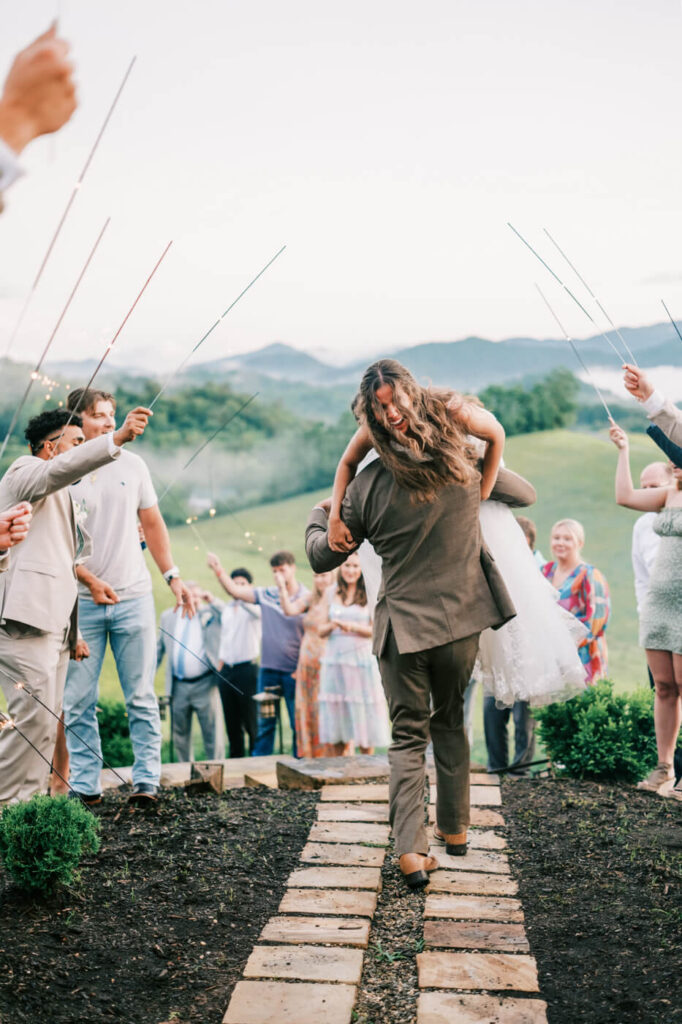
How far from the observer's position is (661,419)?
3883mm

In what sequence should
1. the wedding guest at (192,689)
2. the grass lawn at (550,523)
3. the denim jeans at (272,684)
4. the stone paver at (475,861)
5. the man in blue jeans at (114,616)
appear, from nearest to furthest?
1. the stone paver at (475,861)
2. the man in blue jeans at (114,616)
3. the denim jeans at (272,684)
4. the wedding guest at (192,689)
5. the grass lawn at (550,523)

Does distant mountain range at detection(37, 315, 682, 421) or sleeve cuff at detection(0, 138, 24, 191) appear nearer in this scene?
sleeve cuff at detection(0, 138, 24, 191)

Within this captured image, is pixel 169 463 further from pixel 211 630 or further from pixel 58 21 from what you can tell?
pixel 58 21

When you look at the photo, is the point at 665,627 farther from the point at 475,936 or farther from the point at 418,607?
the point at 475,936

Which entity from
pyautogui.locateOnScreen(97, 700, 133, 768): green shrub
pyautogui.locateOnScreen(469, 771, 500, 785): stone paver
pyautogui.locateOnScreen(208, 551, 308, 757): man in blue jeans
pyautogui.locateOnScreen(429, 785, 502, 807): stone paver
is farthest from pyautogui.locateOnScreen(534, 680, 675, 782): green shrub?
pyautogui.locateOnScreen(97, 700, 133, 768): green shrub

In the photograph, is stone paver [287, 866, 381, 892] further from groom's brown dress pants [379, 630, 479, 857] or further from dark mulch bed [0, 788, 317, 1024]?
groom's brown dress pants [379, 630, 479, 857]

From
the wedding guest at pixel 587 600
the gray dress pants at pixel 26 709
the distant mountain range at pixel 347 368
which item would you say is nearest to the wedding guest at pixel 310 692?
the wedding guest at pixel 587 600

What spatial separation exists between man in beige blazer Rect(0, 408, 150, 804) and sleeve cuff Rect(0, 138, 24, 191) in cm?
247

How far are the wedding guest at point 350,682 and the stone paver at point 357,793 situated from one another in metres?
1.70

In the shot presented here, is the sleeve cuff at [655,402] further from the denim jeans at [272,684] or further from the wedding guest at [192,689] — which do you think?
the wedding guest at [192,689]

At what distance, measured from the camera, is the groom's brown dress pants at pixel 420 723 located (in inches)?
141

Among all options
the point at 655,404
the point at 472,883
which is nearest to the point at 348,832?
the point at 472,883

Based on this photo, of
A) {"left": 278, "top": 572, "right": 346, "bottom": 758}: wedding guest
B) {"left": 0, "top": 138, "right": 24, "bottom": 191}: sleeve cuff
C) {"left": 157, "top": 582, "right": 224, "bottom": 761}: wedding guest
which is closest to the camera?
{"left": 0, "top": 138, "right": 24, "bottom": 191}: sleeve cuff

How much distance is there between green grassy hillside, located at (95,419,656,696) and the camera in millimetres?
10305
